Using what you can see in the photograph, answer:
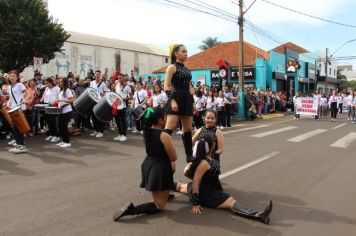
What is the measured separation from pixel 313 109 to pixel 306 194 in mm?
19906

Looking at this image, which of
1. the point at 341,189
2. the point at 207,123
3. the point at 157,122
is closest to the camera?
the point at 157,122

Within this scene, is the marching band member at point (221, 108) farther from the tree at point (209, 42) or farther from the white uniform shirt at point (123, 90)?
the tree at point (209, 42)

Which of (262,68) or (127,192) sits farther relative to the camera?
(262,68)

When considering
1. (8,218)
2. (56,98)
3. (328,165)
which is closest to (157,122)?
(8,218)

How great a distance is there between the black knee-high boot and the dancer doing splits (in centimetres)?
111

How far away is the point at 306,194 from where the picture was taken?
6.09m

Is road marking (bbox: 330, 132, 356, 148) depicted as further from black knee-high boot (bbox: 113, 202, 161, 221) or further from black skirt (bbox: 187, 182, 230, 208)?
black knee-high boot (bbox: 113, 202, 161, 221)

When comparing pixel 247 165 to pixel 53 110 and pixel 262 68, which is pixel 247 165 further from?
pixel 262 68

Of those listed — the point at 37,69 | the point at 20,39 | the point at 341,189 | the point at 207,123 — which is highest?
the point at 20,39

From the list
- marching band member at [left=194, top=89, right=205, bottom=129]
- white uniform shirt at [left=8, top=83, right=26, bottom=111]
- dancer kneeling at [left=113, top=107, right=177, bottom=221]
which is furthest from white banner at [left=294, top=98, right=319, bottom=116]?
dancer kneeling at [left=113, top=107, right=177, bottom=221]

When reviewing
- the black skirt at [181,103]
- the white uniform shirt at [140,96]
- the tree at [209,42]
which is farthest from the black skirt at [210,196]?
the tree at [209,42]

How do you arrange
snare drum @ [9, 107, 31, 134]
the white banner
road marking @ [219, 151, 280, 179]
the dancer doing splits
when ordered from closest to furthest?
1. the dancer doing splits
2. road marking @ [219, 151, 280, 179]
3. snare drum @ [9, 107, 31, 134]
4. the white banner

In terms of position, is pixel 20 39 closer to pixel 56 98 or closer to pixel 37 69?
pixel 37 69

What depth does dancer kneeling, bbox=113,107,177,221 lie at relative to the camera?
4.91 meters
